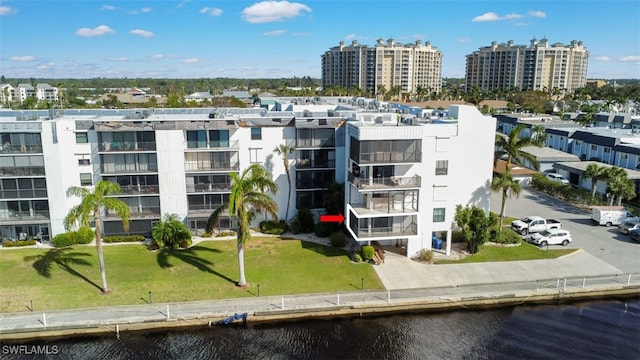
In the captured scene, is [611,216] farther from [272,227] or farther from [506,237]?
[272,227]

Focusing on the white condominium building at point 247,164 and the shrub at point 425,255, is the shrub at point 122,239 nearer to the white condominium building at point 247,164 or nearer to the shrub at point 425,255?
the white condominium building at point 247,164

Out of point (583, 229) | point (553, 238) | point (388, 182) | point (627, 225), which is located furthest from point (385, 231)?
point (627, 225)

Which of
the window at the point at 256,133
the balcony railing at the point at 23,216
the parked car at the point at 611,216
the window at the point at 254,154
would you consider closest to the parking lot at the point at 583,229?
the parked car at the point at 611,216

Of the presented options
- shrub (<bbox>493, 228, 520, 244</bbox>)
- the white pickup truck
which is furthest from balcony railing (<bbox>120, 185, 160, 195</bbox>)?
the white pickup truck

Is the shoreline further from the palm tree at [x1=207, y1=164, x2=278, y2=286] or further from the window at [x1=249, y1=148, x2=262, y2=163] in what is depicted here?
the window at [x1=249, y1=148, x2=262, y2=163]

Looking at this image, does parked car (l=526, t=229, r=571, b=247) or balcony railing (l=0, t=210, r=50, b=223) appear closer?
parked car (l=526, t=229, r=571, b=247)

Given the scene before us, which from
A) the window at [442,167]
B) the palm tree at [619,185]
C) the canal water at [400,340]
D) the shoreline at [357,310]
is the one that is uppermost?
the window at [442,167]
